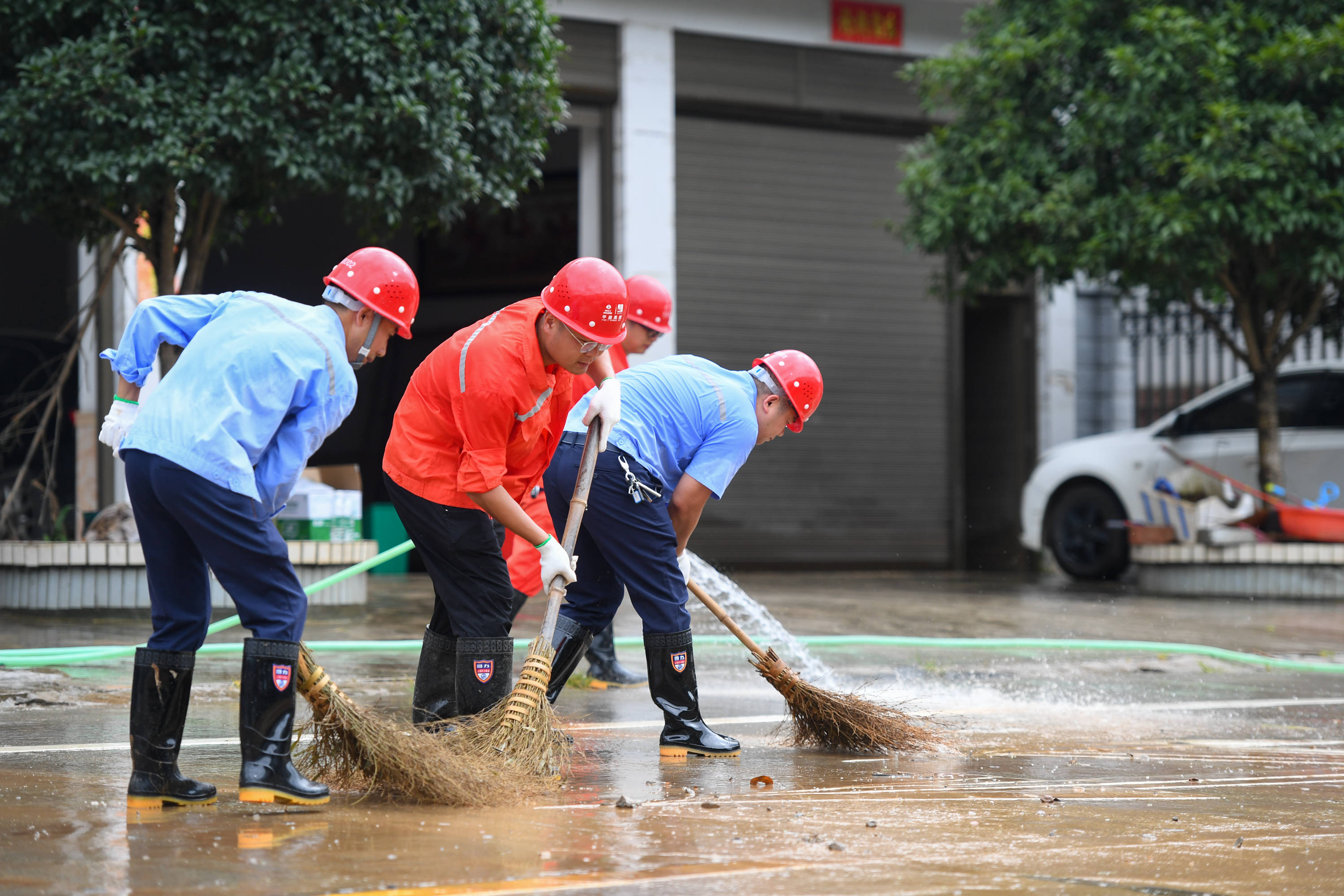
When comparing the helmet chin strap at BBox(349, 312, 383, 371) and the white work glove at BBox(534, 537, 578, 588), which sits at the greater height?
the helmet chin strap at BBox(349, 312, 383, 371)

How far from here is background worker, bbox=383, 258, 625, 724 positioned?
4.07 metres

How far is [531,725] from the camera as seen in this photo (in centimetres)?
397

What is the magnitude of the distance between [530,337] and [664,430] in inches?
28.8

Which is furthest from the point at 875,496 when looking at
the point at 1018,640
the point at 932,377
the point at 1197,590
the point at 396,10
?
the point at 396,10

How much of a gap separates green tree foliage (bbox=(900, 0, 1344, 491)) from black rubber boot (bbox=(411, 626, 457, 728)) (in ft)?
25.6

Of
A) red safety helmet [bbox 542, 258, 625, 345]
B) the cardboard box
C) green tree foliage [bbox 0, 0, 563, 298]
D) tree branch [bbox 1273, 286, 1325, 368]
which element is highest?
green tree foliage [bbox 0, 0, 563, 298]

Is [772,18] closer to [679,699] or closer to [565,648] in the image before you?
[565,648]

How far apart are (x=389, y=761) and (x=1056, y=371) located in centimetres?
1341

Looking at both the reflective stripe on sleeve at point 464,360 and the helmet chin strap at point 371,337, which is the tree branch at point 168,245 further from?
the helmet chin strap at point 371,337

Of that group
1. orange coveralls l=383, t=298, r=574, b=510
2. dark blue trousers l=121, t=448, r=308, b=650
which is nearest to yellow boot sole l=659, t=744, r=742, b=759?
orange coveralls l=383, t=298, r=574, b=510

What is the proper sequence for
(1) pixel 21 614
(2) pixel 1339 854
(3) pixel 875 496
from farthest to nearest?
(3) pixel 875 496
(1) pixel 21 614
(2) pixel 1339 854

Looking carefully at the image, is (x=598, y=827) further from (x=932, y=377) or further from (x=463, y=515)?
(x=932, y=377)

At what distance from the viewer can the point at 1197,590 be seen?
11.8 metres

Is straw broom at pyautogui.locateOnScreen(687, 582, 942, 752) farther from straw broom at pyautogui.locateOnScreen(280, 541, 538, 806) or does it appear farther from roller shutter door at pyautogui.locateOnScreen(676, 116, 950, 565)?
roller shutter door at pyautogui.locateOnScreen(676, 116, 950, 565)
